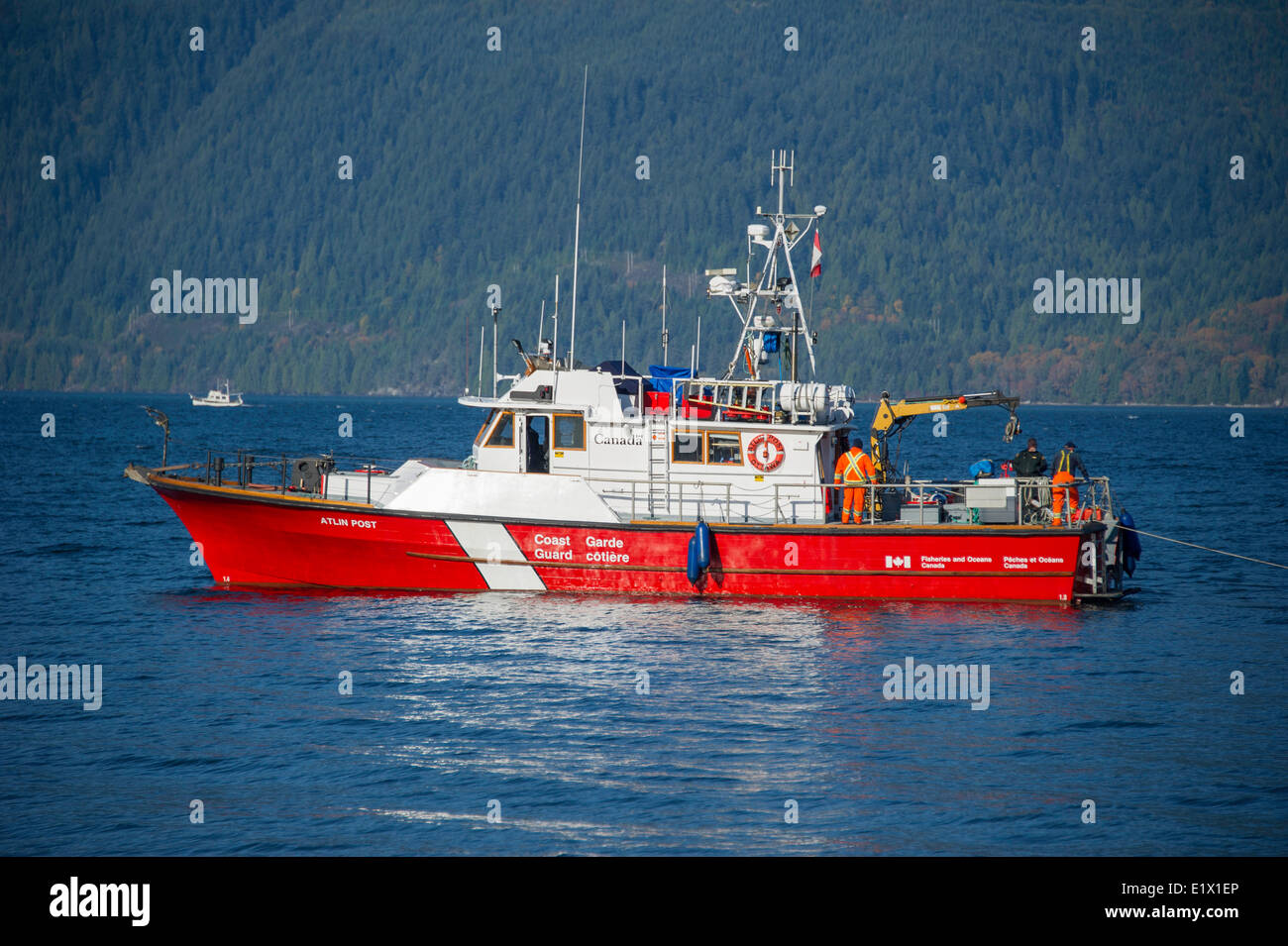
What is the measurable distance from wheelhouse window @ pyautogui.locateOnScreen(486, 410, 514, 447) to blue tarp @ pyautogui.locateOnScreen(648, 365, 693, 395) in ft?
8.78

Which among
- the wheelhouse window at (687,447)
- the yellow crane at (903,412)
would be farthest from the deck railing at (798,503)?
the yellow crane at (903,412)

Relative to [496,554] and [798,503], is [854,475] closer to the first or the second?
[798,503]

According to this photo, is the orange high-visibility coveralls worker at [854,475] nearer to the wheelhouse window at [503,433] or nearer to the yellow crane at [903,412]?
the yellow crane at [903,412]

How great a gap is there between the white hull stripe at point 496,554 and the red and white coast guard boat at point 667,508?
34mm

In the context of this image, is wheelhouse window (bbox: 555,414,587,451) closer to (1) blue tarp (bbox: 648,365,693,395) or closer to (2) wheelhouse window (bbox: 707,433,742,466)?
(1) blue tarp (bbox: 648,365,693,395)

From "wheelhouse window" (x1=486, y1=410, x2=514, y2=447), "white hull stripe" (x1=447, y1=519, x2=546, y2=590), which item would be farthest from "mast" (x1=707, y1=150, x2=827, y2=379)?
"white hull stripe" (x1=447, y1=519, x2=546, y2=590)

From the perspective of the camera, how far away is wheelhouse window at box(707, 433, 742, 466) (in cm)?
2389

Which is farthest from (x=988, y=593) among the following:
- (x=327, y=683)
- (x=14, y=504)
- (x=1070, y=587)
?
(x=14, y=504)

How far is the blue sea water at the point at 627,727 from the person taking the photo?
1379 centimetres

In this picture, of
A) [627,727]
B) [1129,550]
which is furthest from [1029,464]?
[627,727]

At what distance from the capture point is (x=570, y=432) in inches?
944

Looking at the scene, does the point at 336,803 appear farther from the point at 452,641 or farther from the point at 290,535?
the point at 290,535

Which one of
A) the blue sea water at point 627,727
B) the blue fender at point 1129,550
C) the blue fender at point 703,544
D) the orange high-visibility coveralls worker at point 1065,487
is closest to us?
the blue sea water at point 627,727

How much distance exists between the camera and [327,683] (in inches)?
749
